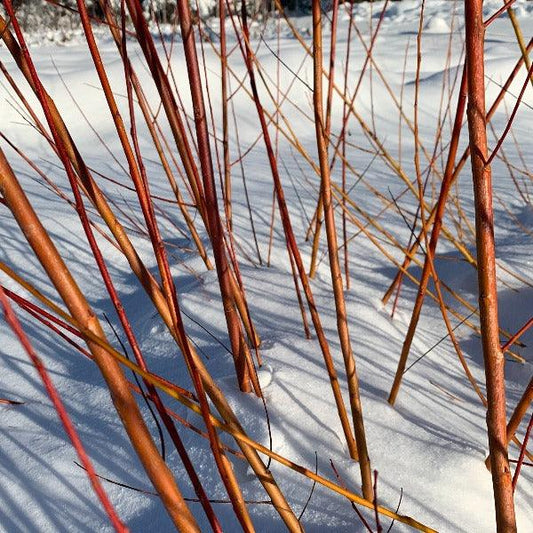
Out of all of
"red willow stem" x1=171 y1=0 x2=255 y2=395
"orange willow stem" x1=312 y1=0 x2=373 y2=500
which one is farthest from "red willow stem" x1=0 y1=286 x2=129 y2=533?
"orange willow stem" x1=312 y1=0 x2=373 y2=500

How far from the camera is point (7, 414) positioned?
1088 millimetres

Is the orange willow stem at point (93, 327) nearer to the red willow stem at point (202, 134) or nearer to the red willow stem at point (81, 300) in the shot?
the red willow stem at point (81, 300)

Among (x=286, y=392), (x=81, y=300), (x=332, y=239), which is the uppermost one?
(x=81, y=300)

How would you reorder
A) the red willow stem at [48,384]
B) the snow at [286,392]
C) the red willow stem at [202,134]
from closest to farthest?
the red willow stem at [48,384] → the red willow stem at [202,134] → the snow at [286,392]

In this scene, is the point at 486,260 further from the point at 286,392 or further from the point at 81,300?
the point at 286,392

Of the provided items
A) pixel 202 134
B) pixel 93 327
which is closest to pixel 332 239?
pixel 202 134

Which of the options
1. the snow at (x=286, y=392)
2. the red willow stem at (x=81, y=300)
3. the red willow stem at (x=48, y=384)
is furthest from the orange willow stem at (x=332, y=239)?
the red willow stem at (x=48, y=384)

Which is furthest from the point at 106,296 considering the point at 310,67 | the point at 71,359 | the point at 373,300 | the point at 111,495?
the point at 310,67

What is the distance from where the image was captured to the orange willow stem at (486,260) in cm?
42

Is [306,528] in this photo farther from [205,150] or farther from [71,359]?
[71,359]

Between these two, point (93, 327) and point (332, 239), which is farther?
point (332, 239)

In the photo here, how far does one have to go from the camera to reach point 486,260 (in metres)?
0.47

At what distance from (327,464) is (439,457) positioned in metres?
0.14

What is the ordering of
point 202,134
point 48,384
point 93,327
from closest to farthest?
point 48,384 < point 93,327 < point 202,134
